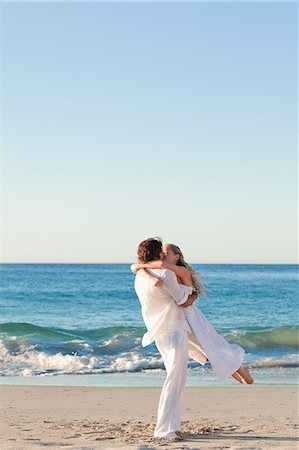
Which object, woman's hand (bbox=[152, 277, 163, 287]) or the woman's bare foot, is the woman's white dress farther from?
woman's hand (bbox=[152, 277, 163, 287])

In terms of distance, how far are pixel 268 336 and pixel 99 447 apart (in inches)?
534

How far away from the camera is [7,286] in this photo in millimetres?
47656

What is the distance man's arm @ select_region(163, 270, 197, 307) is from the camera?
24.5 ft

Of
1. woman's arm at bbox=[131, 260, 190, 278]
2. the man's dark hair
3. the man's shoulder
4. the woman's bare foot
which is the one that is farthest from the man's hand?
the woman's bare foot

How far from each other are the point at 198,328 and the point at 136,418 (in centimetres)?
211

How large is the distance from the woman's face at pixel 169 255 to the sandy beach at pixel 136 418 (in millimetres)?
1676

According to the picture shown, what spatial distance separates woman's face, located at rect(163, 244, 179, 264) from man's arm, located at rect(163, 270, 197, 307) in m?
0.19

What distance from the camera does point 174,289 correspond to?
747cm

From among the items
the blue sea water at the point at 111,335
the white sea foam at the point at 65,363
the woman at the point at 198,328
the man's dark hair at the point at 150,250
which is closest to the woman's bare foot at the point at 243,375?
the woman at the point at 198,328

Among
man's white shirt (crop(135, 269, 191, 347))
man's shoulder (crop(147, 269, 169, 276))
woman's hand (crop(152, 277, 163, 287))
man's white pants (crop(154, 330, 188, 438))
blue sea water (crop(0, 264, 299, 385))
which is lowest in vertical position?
blue sea water (crop(0, 264, 299, 385))

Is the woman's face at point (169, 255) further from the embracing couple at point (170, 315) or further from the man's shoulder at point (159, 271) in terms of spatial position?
the man's shoulder at point (159, 271)

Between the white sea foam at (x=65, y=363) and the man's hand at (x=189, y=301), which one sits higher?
the man's hand at (x=189, y=301)

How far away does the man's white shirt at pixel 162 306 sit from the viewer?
7.51 m

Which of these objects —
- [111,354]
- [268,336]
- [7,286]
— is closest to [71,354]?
[111,354]
